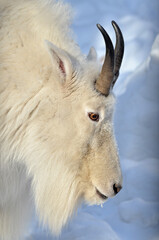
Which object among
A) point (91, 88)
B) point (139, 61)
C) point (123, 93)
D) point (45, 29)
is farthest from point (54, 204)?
point (139, 61)

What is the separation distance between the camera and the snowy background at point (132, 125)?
4293 millimetres

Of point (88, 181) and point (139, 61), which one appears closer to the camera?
point (88, 181)

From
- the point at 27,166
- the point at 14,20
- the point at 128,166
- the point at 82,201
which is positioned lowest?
the point at 128,166

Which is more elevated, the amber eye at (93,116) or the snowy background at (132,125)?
the amber eye at (93,116)

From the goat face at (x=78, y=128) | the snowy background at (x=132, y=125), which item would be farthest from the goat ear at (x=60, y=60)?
the snowy background at (x=132, y=125)

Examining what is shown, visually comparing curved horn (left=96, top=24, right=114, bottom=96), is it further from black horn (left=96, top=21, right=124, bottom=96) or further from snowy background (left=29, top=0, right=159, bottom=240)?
snowy background (left=29, top=0, right=159, bottom=240)

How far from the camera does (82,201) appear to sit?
3184mm

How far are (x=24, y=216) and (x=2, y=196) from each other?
0.50 metres

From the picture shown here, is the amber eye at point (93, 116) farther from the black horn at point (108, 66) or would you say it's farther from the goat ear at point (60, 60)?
the goat ear at point (60, 60)

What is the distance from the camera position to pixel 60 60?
2.78 meters

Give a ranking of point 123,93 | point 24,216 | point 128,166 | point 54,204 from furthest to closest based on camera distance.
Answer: point 123,93, point 128,166, point 24,216, point 54,204

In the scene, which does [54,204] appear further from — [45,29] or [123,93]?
[123,93]

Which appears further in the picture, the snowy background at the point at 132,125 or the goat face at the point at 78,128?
the snowy background at the point at 132,125

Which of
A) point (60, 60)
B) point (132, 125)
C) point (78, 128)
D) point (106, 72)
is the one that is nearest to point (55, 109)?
point (78, 128)
